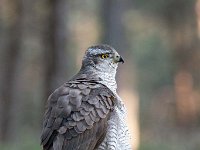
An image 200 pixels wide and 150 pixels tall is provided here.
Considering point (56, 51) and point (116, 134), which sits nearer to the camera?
point (116, 134)

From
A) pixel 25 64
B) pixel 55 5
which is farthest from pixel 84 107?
pixel 25 64

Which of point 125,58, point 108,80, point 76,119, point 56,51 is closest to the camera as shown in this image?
point 76,119

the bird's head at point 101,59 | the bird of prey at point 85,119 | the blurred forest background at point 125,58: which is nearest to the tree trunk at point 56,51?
the blurred forest background at point 125,58

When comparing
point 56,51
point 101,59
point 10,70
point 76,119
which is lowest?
point 76,119

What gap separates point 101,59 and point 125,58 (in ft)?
34.5

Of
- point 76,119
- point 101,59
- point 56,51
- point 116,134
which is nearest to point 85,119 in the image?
point 76,119

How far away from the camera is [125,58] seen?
18.4 metres

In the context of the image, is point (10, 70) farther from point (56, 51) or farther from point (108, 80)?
point (108, 80)

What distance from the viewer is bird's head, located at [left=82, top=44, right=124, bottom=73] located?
7.87 meters

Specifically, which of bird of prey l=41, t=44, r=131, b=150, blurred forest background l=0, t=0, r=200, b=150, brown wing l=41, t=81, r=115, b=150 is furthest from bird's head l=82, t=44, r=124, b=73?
blurred forest background l=0, t=0, r=200, b=150

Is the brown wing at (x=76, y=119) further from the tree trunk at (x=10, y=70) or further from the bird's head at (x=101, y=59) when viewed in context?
the tree trunk at (x=10, y=70)

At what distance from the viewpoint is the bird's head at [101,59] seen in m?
7.87

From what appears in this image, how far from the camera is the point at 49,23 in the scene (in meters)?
17.1

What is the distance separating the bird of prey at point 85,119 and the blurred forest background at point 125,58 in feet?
28.3
